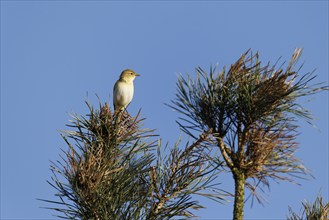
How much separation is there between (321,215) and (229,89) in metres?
1.08

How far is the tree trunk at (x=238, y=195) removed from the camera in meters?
3.06

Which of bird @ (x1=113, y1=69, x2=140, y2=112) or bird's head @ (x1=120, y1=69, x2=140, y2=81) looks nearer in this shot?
bird @ (x1=113, y1=69, x2=140, y2=112)

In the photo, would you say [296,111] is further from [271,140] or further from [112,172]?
[112,172]

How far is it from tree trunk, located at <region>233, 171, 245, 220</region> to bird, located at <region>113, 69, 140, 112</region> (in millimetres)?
5011

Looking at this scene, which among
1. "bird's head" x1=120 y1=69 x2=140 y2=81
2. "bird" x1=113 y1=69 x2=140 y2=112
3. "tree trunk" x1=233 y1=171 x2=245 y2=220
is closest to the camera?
"tree trunk" x1=233 y1=171 x2=245 y2=220

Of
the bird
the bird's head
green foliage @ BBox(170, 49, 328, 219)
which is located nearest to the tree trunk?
green foliage @ BBox(170, 49, 328, 219)

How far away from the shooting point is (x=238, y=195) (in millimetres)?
3154

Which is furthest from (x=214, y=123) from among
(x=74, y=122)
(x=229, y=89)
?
(x=74, y=122)

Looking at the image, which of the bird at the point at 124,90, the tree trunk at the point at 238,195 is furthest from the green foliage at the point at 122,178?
the bird at the point at 124,90

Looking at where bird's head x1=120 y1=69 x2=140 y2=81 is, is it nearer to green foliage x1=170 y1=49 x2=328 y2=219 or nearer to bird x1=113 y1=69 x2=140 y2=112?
bird x1=113 y1=69 x2=140 y2=112

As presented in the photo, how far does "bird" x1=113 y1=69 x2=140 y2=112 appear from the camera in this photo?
839 cm

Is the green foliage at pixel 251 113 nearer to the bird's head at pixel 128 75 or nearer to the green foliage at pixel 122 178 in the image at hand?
the green foliage at pixel 122 178

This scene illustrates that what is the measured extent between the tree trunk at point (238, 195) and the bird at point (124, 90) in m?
5.01

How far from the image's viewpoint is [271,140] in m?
3.68
